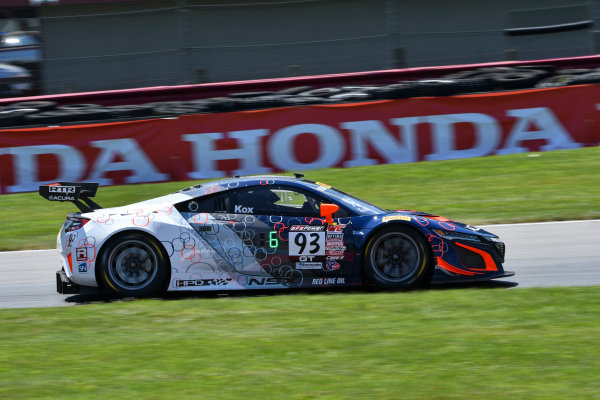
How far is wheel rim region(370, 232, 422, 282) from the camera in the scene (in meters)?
8.03

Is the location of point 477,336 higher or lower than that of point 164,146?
lower

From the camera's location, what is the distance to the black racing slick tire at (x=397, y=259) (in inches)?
315

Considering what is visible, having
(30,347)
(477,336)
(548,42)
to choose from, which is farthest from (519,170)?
(30,347)

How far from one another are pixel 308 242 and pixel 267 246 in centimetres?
40

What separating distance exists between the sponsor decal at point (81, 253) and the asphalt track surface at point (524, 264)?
Result: 0.50m

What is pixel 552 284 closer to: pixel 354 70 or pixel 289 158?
pixel 289 158

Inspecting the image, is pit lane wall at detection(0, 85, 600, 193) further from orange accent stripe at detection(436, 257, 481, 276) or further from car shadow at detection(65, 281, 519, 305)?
orange accent stripe at detection(436, 257, 481, 276)

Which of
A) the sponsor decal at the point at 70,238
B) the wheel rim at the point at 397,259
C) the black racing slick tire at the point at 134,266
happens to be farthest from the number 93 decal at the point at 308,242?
the sponsor decal at the point at 70,238

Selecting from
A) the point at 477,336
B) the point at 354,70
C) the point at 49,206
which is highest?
the point at 354,70

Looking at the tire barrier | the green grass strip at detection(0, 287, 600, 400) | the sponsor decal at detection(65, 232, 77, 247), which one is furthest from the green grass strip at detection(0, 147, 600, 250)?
the green grass strip at detection(0, 287, 600, 400)

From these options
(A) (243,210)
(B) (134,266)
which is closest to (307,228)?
(A) (243,210)

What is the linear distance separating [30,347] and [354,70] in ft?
53.7

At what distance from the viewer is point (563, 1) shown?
22516 millimetres

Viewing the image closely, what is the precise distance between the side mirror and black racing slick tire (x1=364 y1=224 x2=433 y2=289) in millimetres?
454
